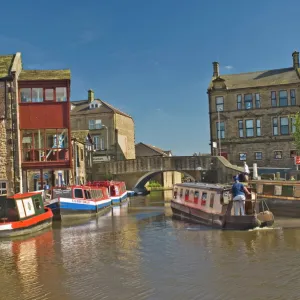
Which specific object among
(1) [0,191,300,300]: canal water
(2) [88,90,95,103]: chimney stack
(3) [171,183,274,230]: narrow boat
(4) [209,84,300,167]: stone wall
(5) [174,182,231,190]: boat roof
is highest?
(2) [88,90,95,103]: chimney stack

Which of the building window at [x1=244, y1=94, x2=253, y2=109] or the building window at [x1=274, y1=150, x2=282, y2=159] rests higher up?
the building window at [x1=244, y1=94, x2=253, y2=109]

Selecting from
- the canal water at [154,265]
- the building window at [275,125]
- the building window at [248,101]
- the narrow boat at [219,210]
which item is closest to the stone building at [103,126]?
the building window at [248,101]

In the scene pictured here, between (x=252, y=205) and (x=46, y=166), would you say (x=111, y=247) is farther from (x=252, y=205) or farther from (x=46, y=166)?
(x=46, y=166)

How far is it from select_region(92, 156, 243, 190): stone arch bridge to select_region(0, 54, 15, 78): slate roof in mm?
23965

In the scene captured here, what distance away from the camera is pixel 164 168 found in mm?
53625

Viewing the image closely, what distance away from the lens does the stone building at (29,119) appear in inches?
1163

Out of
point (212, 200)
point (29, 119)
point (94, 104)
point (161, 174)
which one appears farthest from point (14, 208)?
point (161, 174)

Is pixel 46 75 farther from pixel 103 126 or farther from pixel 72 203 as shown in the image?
pixel 103 126

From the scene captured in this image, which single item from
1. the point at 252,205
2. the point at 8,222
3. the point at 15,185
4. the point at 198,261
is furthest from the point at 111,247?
the point at 15,185

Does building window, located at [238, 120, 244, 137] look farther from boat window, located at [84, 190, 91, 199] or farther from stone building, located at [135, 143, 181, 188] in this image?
boat window, located at [84, 190, 91, 199]

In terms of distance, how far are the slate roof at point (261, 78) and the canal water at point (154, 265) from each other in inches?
1383

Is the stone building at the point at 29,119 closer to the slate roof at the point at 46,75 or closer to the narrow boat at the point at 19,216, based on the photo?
the slate roof at the point at 46,75

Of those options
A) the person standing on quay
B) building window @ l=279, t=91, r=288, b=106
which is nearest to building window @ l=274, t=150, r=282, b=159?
building window @ l=279, t=91, r=288, b=106

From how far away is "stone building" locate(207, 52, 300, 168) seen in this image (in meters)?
53.2
